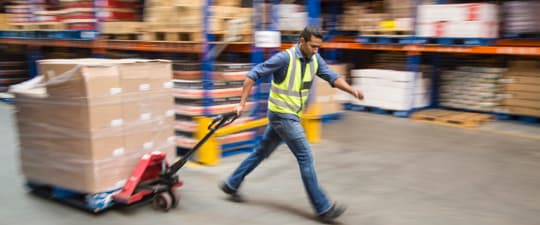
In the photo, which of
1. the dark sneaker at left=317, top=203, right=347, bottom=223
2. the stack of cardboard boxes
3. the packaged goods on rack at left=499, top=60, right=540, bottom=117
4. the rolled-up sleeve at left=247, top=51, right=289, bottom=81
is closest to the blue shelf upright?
the stack of cardboard boxes

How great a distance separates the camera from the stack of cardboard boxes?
3.93 meters

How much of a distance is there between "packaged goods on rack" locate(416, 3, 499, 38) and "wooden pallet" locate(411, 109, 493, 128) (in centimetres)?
146

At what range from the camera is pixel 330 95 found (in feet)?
28.4

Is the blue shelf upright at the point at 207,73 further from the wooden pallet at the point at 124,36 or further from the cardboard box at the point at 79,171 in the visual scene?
the wooden pallet at the point at 124,36

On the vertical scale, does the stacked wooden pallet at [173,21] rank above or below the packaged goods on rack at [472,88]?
above

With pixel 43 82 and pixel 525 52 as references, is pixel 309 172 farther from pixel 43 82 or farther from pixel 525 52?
pixel 525 52

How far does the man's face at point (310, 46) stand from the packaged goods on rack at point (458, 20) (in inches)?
207

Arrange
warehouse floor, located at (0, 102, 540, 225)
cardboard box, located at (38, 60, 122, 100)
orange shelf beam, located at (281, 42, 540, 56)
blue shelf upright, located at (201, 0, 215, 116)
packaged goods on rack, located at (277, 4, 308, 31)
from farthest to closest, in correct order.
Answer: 1. packaged goods on rack, located at (277, 4, 308, 31)
2. orange shelf beam, located at (281, 42, 540, 56)
3. blue shelf upright, located at (201, 0, 215, 116)
4. warehouse floor, located at (0, 102, 540, 225)
5. cardboard box, located at (38, 60, 122, 100)

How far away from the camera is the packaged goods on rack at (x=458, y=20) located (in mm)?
8172

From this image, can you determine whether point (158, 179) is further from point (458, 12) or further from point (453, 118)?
point (458, 12)

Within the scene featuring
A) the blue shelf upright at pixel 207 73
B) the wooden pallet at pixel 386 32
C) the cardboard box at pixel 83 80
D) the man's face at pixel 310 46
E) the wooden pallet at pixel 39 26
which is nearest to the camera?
the cardboard box at pixel 83 80

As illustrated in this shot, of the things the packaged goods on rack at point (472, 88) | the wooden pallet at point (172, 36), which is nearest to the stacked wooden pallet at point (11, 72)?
the wooden pallet at point (172, 36)

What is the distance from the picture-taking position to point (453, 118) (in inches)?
343

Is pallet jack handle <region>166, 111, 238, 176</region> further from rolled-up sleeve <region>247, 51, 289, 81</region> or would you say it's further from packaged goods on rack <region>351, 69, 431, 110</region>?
packaged goods on rack <region>351, 69, 431, 110</region>
